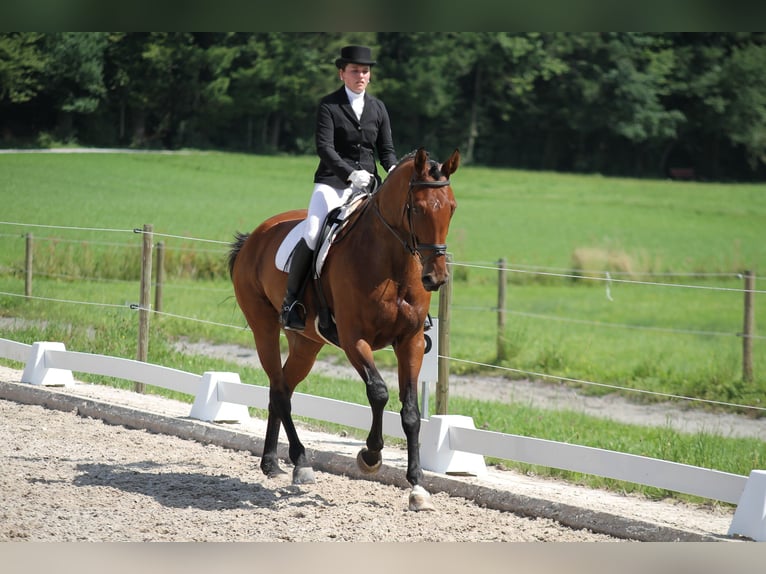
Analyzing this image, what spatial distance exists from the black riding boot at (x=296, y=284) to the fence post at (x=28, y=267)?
5.50 meters

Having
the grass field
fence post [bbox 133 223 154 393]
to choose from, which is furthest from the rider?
fence post [bbox 133 223 154 393]

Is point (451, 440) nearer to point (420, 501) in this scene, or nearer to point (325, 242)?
point (420, 501)

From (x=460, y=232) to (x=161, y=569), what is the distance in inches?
762

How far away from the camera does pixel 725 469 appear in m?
6.41

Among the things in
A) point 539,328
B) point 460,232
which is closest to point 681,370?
point 539,328

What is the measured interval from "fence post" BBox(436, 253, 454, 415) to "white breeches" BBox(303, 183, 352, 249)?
1147mm

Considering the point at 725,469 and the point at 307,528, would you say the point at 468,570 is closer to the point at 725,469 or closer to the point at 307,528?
the point at 307,528

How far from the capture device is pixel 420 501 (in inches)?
212

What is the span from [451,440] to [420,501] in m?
0.87

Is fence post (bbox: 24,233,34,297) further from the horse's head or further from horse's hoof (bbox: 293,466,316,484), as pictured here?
the horse's head

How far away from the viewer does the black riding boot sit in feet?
19.8

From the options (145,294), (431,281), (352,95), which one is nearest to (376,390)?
(431,281)
